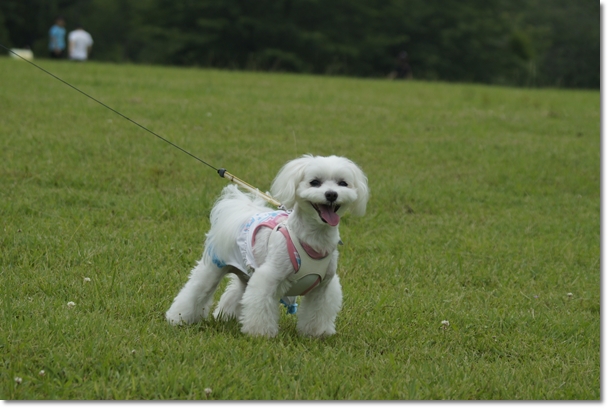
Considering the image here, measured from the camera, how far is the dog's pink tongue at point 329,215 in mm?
4672

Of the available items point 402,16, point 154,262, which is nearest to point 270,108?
point 154,262

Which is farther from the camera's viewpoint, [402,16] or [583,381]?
[402,16]

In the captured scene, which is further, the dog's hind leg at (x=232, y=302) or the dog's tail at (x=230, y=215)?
the dog's hind leg at (x=232, y=302)

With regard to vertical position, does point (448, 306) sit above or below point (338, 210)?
below

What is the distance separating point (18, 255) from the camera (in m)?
6.34

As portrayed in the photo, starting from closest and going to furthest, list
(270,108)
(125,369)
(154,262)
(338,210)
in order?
1. (125,369)
2. (338,210)
3. (154,262)
4. (270,108)

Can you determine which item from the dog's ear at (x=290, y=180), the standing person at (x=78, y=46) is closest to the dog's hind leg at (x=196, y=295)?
the dog's ear at (x=290, y=180)

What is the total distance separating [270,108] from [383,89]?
226 inches

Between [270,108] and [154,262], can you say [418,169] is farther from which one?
[154,262]

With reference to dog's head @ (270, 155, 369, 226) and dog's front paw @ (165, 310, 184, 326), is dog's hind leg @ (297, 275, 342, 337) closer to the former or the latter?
dog's head @ (270, 155, 369, 226)

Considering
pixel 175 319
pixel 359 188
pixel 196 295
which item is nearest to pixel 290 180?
pixel 359 188

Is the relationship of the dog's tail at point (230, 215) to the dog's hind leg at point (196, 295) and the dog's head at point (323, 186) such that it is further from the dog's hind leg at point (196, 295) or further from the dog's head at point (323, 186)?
the dog's head at point (323, 186)

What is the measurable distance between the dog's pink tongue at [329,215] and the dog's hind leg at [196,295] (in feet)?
2.90

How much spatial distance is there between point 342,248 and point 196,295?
101 inches
